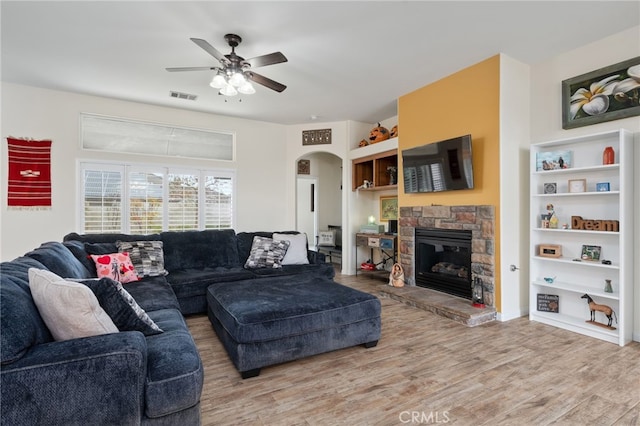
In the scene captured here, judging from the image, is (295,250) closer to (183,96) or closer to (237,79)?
(237,79)

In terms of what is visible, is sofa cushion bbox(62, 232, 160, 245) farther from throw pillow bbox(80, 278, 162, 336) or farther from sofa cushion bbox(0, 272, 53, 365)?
sofa cushion bbox(0, 272, 53, 365)

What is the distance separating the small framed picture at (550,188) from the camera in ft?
11.3

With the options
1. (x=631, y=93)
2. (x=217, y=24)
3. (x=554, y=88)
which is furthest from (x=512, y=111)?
(x=217, y=24)

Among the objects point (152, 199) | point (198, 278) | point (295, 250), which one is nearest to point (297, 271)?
point (295, 250)

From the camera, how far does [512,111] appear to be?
142 inches

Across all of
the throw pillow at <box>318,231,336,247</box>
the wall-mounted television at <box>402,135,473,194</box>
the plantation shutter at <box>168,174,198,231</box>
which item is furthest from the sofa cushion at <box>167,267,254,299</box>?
the throw pillow at <box>318,231,336,247</box>

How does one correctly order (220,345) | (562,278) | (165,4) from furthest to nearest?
(562,278) → (220,345) → (165,4)

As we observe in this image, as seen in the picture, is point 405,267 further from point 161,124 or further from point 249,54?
point 161,124

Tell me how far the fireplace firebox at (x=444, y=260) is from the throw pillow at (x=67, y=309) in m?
3.75

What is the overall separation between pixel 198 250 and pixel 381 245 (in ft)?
9.55

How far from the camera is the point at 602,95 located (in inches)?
124

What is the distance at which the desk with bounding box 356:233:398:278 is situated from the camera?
5168mm

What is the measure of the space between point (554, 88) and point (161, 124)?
18.3 ft

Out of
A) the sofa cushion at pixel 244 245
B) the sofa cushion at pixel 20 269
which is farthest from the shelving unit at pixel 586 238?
the sofa cushion at pixel 20 269
